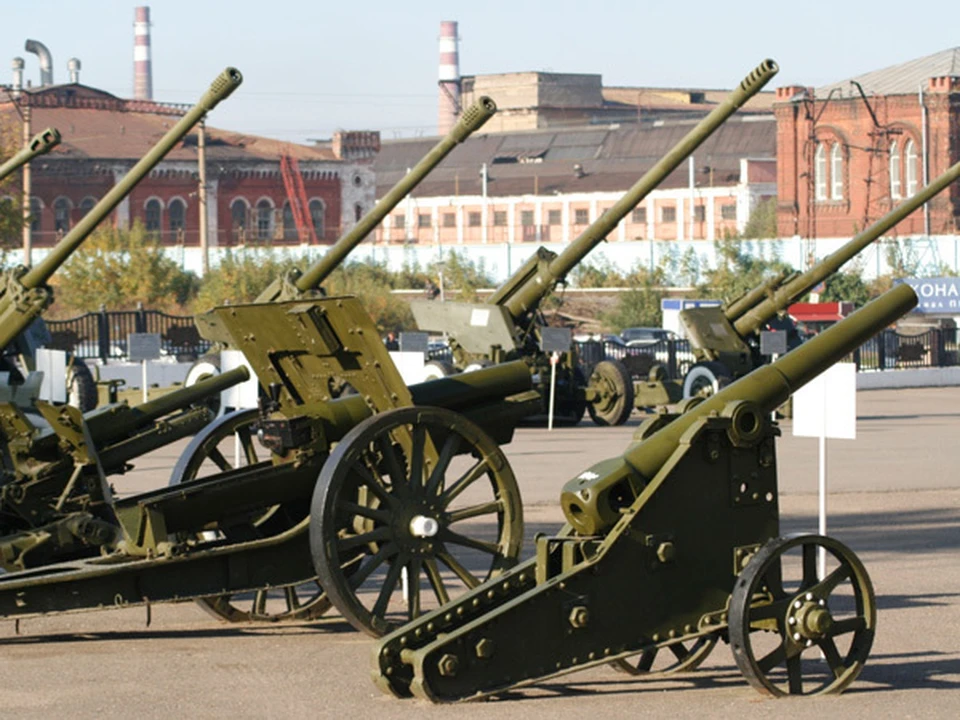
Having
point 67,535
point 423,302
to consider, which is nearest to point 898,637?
point 67,535

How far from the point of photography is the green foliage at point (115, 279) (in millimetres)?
48812

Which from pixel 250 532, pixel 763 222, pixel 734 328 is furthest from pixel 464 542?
pixel 763 222

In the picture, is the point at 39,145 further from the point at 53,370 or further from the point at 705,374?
the point at 705,374

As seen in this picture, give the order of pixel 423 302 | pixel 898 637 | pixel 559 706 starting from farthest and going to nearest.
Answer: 1. pixel 423 302
2. pixel 898 637
3. pixel 559 706

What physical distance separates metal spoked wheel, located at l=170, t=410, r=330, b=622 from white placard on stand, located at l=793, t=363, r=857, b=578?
319cm

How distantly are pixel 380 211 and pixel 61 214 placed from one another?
51728mm

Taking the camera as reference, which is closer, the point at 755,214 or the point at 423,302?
the point at 423,302

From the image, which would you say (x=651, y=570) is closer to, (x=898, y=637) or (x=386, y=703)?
(x=386, y=703)

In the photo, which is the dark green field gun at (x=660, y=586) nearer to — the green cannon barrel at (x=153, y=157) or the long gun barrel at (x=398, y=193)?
the green cannon barrel at (x=153, y=157)

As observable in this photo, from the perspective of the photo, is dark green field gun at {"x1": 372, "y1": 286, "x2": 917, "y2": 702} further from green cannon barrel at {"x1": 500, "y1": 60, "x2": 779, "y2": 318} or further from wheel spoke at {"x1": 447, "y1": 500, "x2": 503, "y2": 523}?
green cannon barrel at {"x1": 500, "y1": 60, "x2": 779, "y2": 318}

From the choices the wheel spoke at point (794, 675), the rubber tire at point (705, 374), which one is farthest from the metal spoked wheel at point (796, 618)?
the rubber tire at point (705, 374)

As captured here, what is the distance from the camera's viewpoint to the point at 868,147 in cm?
6762

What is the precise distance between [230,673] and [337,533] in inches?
32.6

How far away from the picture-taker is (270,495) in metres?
9.90
